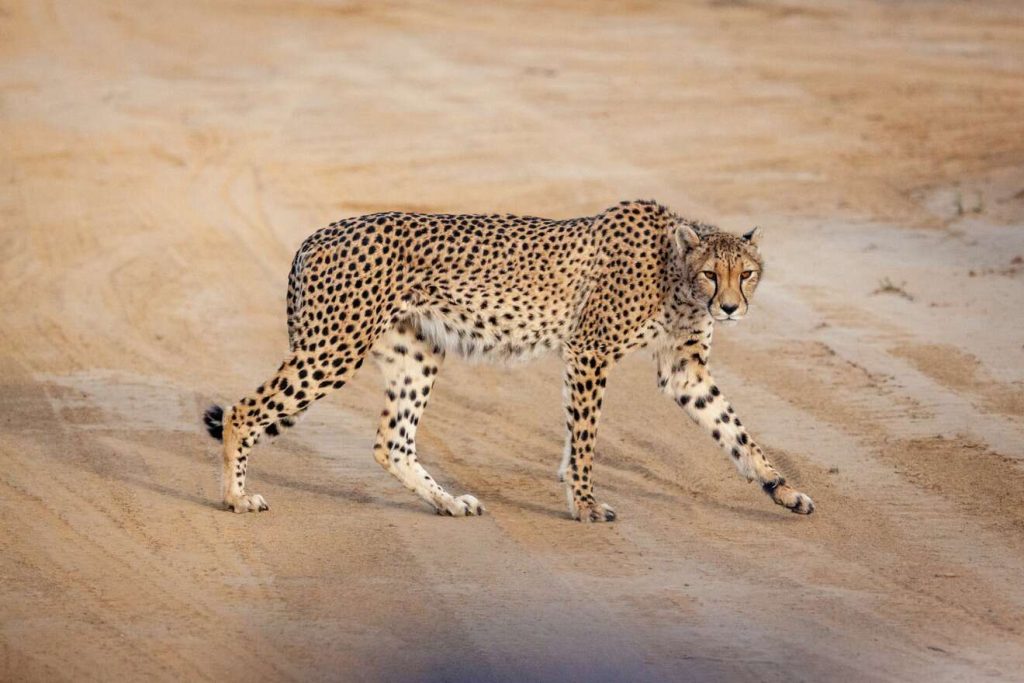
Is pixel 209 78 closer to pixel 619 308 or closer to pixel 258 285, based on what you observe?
pixel 258 285

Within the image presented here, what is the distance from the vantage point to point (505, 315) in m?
8.18

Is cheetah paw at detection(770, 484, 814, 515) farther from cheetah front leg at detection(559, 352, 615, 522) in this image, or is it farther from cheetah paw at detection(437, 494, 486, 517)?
cheetah paw at detection(437, 494, 486, 517)

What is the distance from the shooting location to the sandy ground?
6.38m

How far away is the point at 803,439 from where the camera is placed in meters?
9.13

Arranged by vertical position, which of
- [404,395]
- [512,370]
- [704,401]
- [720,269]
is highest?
[720,269]

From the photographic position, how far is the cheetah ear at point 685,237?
7.92 metres

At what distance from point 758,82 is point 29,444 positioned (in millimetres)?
13132

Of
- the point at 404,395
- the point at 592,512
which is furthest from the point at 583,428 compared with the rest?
the point at 404,395

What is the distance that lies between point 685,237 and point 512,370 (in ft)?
10.3

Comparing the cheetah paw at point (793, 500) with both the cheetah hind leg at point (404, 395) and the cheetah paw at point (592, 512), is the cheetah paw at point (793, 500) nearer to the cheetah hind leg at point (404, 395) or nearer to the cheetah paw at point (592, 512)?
the cheetah paw at point (592, 512)

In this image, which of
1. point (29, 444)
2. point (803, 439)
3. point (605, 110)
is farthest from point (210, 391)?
point (605, 110)

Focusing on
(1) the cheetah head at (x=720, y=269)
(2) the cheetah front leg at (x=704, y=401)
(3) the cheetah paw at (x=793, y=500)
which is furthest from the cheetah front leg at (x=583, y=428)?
(3) the cheetah paw at (x=793, y=500)

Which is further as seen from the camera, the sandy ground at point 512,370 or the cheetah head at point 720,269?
the cheetah head at point 720,269

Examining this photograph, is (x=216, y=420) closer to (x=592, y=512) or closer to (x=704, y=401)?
(x=592, y=512)
